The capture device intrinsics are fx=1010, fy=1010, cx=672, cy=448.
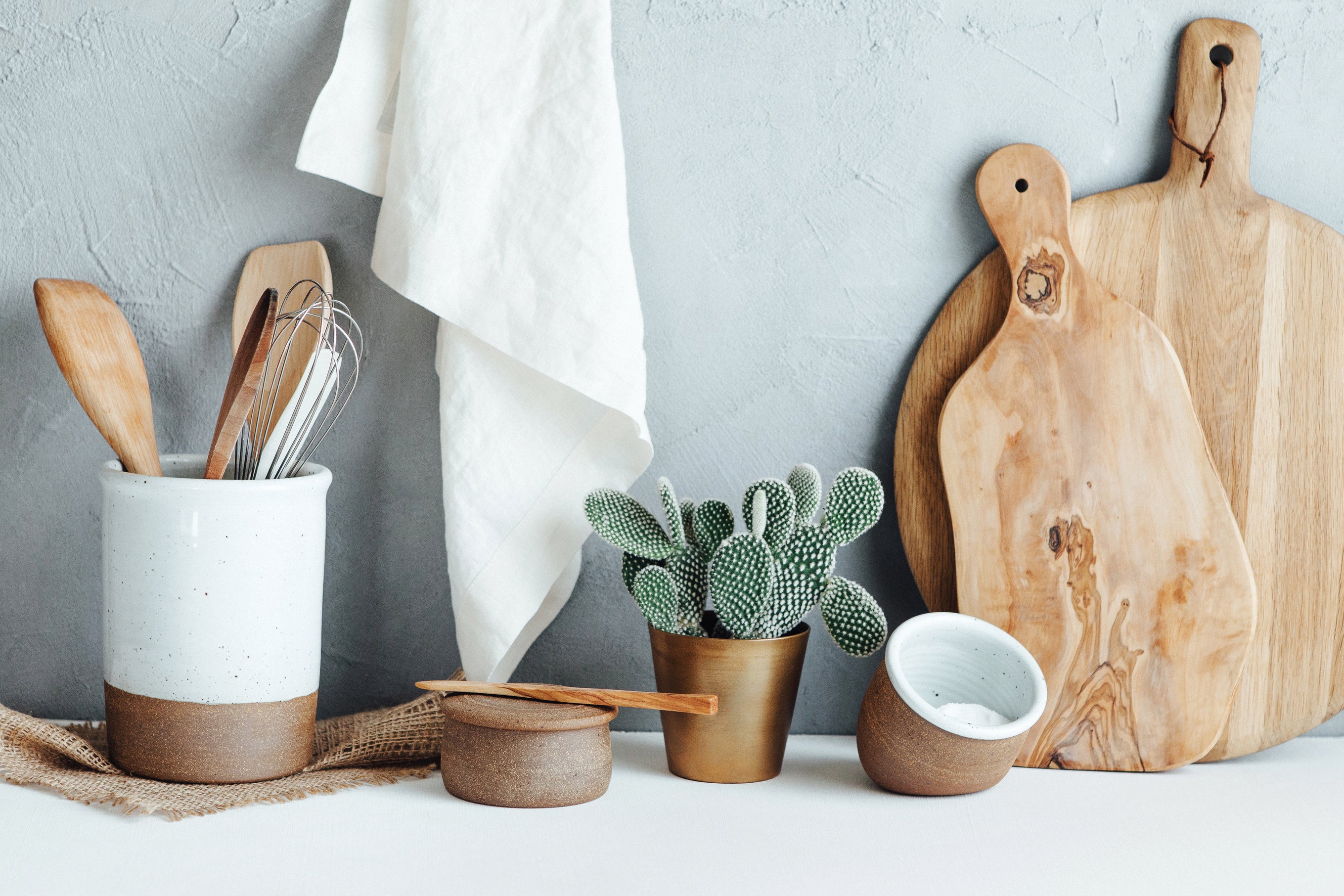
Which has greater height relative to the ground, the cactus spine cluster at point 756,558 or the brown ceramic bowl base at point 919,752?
the cactus spine cluster at point 756,558

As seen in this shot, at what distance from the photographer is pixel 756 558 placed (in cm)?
65

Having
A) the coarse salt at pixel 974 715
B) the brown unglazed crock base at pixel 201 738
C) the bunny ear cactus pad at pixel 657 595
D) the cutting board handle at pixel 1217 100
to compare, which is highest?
the cutting board handle at pixel 1217 100

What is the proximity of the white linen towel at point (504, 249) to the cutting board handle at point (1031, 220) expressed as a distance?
29 centimetres

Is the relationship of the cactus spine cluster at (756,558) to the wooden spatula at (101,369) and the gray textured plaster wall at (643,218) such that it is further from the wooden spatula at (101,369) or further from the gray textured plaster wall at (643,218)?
the wooden spatula at (101,369)

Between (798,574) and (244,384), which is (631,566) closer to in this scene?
(798,574)

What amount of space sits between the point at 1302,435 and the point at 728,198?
0.48 m

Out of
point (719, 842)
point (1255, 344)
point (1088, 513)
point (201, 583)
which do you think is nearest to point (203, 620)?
point (201, 583)

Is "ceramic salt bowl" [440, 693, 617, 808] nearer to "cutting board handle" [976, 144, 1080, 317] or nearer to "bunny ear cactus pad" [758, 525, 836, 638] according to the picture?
"bunny ear cactus pad" [758, 525, 836, 638]

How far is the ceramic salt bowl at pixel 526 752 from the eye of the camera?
2.07 ft

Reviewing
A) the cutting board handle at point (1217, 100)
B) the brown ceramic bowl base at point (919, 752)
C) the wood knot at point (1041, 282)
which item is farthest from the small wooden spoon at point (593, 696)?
the cutting board handle at point (1217, 100)

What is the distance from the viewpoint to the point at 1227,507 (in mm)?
739

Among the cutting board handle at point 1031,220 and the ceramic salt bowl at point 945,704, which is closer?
the ceramic salt bowl at point 945,704

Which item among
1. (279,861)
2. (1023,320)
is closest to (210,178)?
(279,861)

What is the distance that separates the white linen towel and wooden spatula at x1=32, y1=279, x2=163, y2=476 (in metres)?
0.18
